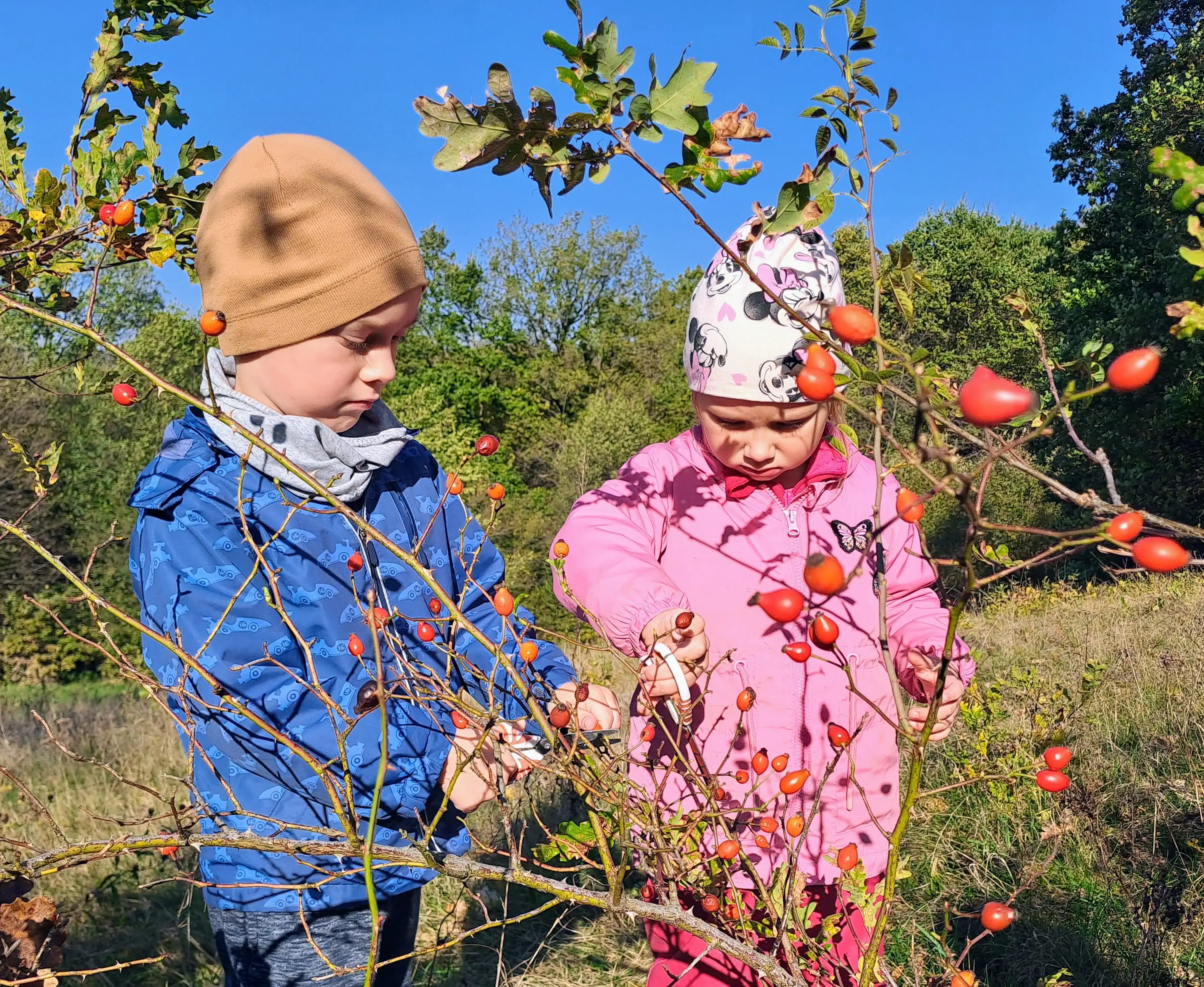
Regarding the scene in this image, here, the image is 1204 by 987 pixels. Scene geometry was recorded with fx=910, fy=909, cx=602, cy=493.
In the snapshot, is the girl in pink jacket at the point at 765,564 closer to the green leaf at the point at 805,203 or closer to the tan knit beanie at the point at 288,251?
the tan knit beanie at the point at 288,251

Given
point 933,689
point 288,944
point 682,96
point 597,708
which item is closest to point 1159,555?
point 682,96

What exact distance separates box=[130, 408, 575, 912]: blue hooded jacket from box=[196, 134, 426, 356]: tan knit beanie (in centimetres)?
26

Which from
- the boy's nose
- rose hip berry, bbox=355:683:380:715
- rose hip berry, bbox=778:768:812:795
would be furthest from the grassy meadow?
rose hip berry, bbox=355:683:380:715

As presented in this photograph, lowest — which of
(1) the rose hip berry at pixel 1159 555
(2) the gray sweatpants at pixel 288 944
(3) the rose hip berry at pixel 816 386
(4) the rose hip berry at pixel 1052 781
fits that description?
(2) the gray sweatpants at pixel 288 944

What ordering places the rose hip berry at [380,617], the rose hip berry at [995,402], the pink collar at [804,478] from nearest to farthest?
the rose hip berry at [995,402]
the rose hip berry at [380,617]
the pink collar at [804,478]

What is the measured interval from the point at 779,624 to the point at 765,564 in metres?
0.18

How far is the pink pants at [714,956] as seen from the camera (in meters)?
1.85

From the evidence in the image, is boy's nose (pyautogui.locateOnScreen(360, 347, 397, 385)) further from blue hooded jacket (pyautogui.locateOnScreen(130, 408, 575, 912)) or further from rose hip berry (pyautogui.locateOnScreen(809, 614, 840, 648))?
rose hip berry (pyautogui.locateOnScreen(809, 614, 840, 648))

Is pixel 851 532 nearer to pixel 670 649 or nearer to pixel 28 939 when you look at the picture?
pixel 670 649

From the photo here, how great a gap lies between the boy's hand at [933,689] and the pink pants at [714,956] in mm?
431

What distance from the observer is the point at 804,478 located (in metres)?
2.01

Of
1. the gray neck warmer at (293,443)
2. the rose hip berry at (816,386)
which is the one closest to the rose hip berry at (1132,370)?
the rose hip berry at (816,386)

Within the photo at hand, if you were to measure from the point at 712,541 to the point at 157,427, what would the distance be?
25.6 metres

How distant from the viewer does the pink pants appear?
6.08 feet
